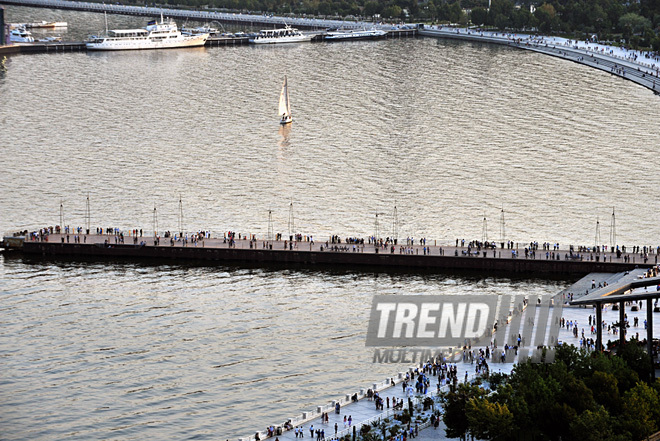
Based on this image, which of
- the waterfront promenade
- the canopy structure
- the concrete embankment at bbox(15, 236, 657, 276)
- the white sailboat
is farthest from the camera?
the white sailboat

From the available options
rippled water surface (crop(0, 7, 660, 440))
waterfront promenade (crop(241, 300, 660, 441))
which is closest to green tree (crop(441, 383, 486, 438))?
waterfront promenade (crop(241, 300, 660, 441))

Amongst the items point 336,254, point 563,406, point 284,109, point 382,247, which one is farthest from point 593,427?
point 284,109

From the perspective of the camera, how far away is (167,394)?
2798 inches

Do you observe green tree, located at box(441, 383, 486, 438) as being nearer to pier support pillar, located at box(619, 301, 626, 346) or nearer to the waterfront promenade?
the waterfront promenade

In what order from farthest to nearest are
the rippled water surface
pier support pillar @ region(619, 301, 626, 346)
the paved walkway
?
the paved walkway < the rippled water surface < pier support pillar @ region(619, 301, 626, 346)

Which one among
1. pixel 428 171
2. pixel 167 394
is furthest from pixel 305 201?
pixel 167 394

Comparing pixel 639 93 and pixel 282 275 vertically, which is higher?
pixel 639 93

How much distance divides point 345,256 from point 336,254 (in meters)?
0.73

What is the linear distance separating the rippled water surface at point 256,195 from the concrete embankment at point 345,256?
194 cm

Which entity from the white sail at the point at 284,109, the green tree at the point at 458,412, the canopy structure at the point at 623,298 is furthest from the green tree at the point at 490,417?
the white sail at the point at 284,109

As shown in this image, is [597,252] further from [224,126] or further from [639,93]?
[639,93]

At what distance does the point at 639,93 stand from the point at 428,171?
189ft

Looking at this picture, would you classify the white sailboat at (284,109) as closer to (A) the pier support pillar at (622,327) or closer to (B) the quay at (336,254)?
(B) the quay at (336,254)

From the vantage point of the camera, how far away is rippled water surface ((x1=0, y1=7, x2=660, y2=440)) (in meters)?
72.6
